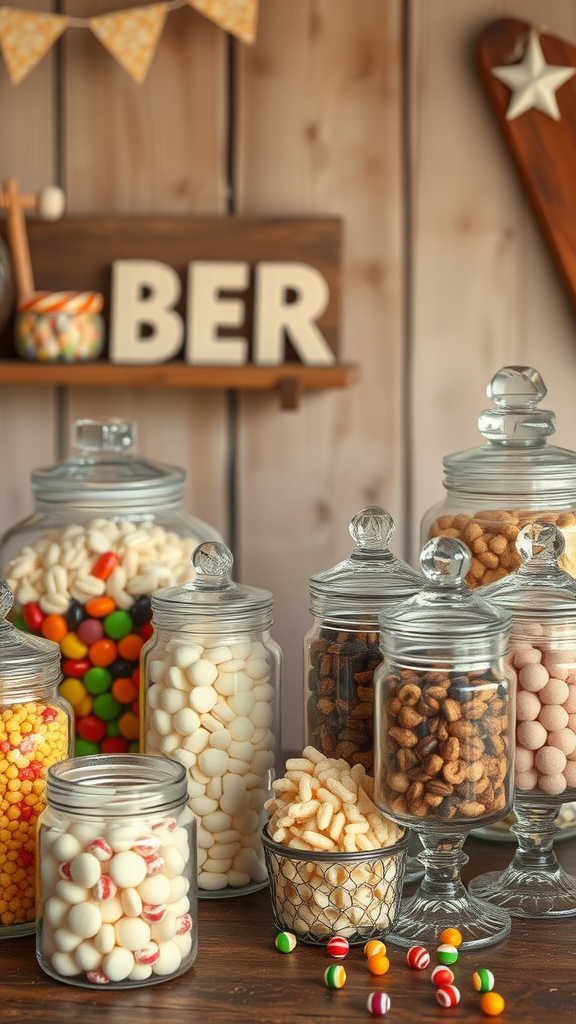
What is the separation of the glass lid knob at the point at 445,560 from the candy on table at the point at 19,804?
35 centimetres

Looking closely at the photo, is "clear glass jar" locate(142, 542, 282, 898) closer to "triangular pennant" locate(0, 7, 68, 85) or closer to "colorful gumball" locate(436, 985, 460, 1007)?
"colorful gumball" locate(436, 985, 460, 1007)

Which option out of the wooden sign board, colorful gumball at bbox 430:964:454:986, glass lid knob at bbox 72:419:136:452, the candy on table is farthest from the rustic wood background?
colorful gumball at bbox 430:964:454:986

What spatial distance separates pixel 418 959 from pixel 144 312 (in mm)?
899

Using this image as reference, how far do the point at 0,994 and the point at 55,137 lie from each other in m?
1.08

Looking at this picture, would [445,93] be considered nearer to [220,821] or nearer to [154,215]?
Result: [154,215]

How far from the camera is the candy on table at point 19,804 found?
38.3 inches

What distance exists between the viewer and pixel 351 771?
3.26ft

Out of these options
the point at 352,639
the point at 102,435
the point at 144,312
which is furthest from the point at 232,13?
the point at 352,639

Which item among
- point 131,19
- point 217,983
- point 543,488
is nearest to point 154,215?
point 131,19

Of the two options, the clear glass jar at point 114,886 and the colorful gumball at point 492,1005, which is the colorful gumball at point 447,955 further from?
the clear glass jar at point 114,886

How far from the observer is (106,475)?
1.26m

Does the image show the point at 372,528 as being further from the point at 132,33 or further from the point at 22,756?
the point at 132,33

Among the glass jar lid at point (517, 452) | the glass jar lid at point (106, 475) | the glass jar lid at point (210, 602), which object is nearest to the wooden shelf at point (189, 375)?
the glass jar lid at point (106, 475)

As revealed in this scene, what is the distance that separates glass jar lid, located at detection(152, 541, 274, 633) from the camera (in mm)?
1052
